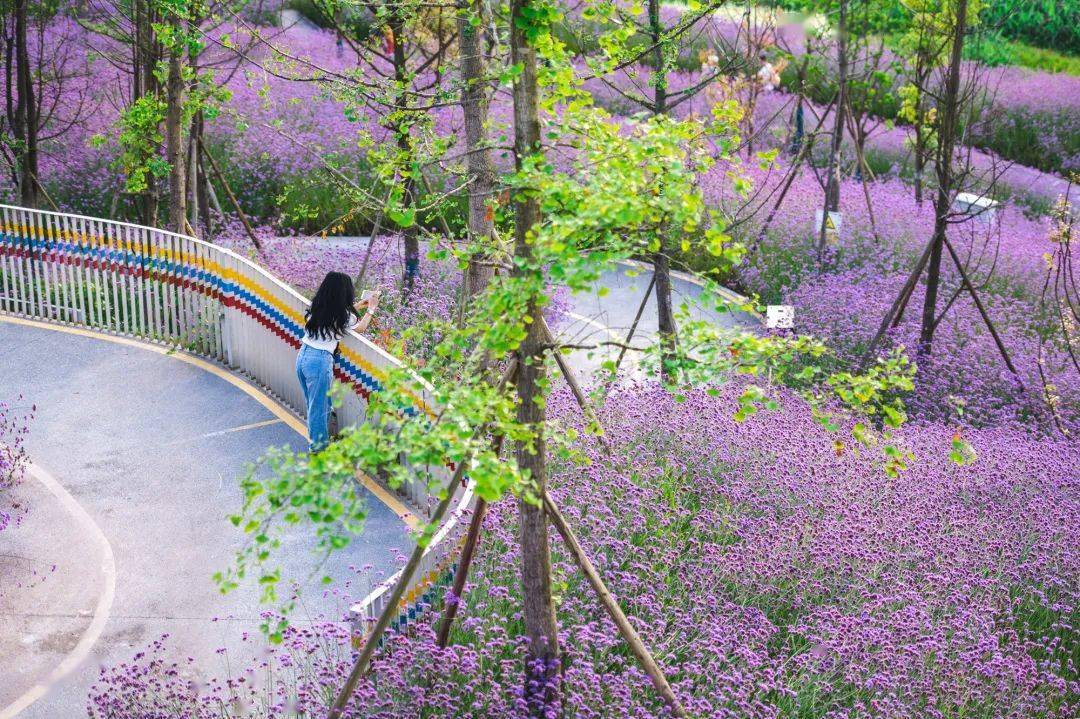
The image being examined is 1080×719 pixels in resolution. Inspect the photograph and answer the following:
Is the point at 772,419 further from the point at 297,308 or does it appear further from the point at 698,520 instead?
the point at 297,308

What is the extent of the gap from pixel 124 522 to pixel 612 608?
4550 millimetres

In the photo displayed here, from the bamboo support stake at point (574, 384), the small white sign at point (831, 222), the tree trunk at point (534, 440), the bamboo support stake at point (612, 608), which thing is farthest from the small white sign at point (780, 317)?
the bamboo support stake at point (612, 608)

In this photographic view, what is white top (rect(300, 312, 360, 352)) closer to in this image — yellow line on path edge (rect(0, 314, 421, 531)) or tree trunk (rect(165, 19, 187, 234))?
yellow line on path edge (rect(0, 314, 421, 531))

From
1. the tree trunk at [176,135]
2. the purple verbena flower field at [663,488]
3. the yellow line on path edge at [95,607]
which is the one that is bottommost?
the yellow line on path edge at [95,607]

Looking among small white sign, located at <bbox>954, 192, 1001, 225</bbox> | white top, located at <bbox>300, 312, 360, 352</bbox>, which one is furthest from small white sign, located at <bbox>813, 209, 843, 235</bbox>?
white top, located at <bbox>300, 312, 360, 352</bbox>

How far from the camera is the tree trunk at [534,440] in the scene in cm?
491

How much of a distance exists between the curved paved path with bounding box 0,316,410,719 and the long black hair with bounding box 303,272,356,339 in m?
1.16

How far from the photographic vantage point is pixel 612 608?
514 cm

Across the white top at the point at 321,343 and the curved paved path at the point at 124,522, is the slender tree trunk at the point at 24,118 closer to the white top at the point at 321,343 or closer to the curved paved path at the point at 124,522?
the curved paved path at the point at 124,522

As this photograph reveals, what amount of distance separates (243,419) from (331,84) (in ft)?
10.4

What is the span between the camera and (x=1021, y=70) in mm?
28078

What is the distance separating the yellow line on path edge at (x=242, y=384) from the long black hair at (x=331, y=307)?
1201mm

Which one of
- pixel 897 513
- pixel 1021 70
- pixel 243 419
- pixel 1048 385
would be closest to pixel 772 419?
pixel 897 513

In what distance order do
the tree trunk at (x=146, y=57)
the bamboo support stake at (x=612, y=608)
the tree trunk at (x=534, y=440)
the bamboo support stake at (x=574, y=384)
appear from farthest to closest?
the tree trunk at (x=146, y=57) → the bamboo support stake at (x=574, y=384) → the bamboo support stake at (x=612, y=608) → the tree trunk at (x=534, y=440)
